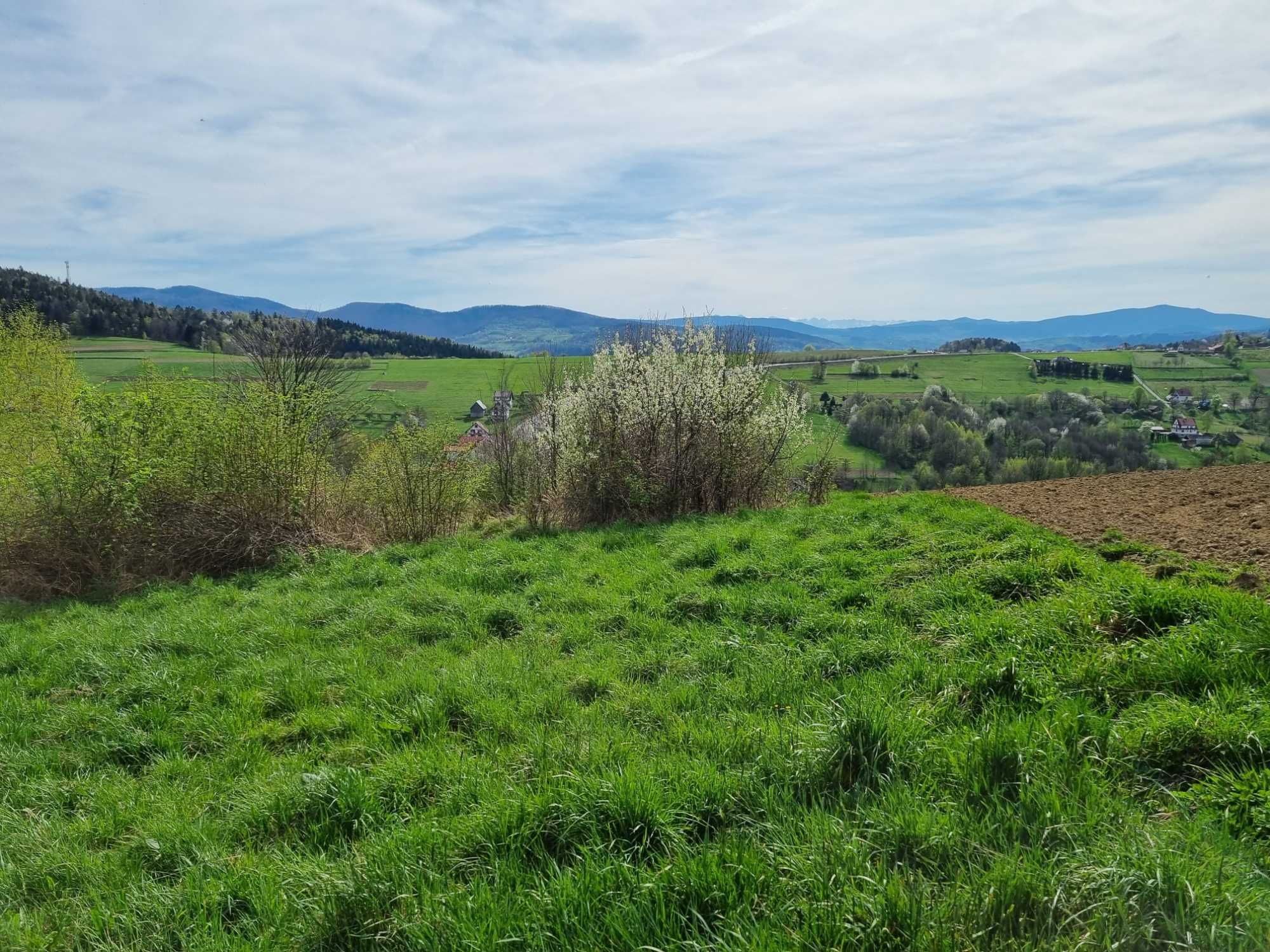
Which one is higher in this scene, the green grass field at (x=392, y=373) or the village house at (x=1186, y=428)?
the green grass field at (x=392, y=373)

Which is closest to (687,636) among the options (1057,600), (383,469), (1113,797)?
(1057,600)

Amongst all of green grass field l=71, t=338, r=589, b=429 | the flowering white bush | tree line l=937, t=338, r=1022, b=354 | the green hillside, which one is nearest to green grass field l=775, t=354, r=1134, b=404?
tree line l=937, t=338, r=1022, b=354

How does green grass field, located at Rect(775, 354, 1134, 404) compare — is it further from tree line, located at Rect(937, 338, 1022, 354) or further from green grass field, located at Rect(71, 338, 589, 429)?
green grass field, located at Rect(71, 338, 589, 429)

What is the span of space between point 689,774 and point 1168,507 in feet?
23.0

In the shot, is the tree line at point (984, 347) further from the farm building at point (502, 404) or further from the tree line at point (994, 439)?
the farm building at point (502, 404)

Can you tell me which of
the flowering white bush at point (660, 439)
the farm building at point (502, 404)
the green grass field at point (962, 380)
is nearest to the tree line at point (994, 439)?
the green grass field at point (962, 380)

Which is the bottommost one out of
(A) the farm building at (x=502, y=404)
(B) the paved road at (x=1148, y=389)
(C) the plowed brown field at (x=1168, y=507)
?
(C) the plowed brown field at (x=1168, y=507)

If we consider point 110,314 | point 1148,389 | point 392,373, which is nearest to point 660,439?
point 392,373

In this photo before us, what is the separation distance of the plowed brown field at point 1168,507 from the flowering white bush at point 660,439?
11.7 ft

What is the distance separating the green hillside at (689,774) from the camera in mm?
2104

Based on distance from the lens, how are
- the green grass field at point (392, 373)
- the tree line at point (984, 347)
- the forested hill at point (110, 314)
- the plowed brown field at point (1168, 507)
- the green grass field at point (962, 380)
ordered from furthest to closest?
the tree line at point (984, 347)
the forested hill at point (110, 314)
the green grass field at point (962, 380)
the green grass field at point (392, 373)
the plowed brown field at point (1168, 507)

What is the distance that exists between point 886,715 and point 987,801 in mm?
622

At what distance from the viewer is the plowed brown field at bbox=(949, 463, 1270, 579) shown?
543 centimetres

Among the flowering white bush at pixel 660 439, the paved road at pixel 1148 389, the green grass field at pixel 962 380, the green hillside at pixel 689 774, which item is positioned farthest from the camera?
the green grass field at pixel 962 380
